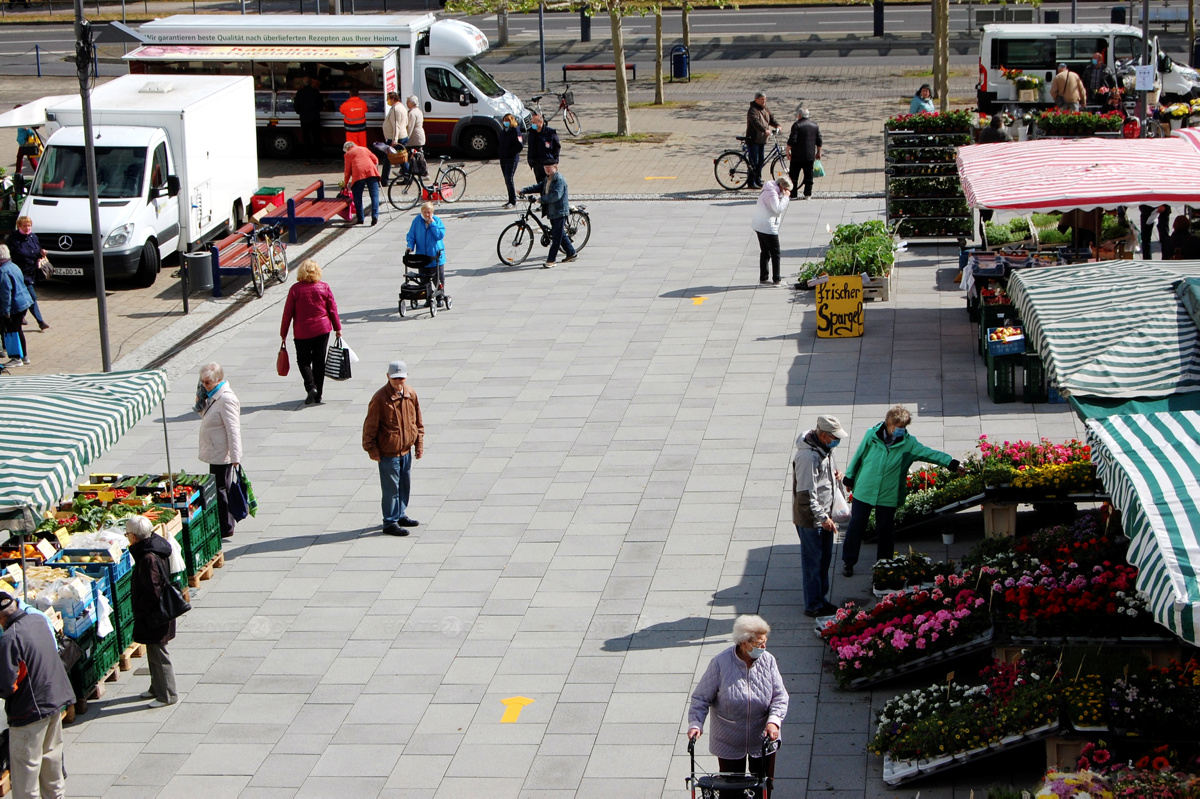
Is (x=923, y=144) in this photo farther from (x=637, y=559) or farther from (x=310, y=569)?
(x=310, y=569)

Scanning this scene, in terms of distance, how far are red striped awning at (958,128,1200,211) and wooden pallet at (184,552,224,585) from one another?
29.6 feet

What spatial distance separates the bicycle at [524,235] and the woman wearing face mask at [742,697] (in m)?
14.1

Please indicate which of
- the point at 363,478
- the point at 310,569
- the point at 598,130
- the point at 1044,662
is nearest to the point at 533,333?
the point at 363,478

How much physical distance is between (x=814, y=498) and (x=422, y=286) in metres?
9.67

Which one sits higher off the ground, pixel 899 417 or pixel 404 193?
pixel 404 193

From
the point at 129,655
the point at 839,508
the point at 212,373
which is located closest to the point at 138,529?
the point at 129,655

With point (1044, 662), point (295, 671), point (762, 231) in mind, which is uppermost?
point (762, 231)

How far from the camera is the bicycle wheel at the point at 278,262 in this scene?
21.0 m

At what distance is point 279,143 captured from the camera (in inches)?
1190

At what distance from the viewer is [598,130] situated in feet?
106

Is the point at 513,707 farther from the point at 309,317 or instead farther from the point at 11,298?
the point at 11,298

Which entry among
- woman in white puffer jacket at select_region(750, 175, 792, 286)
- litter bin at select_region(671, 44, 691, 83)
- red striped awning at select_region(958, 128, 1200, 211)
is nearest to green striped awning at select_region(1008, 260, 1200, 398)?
red striped awning at select_region(958, 128, 1200, 211)

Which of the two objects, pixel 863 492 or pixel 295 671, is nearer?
pixel 295 671

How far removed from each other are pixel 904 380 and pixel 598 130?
18517mm
